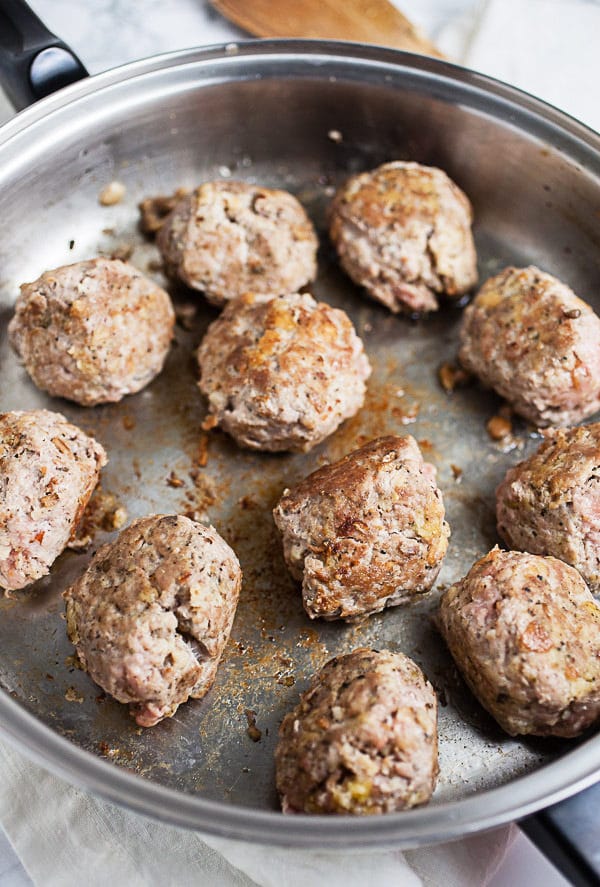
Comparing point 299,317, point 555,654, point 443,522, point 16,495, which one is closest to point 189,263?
point 299,317

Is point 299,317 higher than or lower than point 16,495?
lower

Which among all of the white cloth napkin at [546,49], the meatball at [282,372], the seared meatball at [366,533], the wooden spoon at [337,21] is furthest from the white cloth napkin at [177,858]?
the wooden spoon at [337,21]

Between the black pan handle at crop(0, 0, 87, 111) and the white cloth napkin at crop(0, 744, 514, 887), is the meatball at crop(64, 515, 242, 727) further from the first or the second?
the black pan handle at crop(0, 0, 87, 111)

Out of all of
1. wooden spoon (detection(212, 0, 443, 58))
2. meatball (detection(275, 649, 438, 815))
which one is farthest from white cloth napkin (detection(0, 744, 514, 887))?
wooden spoon (detection(212, 0, 443, 58))

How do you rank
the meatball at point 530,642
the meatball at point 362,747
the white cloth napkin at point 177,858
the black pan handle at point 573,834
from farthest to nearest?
the white cloth napkin at point 177,858 → the meatball at point 530,642 → the meatball at point 362,747 → the black pan handle at point 573,834

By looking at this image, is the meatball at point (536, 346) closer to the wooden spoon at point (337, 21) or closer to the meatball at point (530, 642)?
the meatball at point (530, 642)

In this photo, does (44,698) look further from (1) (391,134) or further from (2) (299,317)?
(1) (391,134)

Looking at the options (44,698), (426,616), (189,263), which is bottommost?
(426,616)
